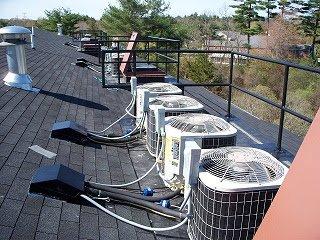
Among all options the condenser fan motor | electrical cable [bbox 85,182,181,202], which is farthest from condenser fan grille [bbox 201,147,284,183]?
electrical cable [bbox 85,182,181,202]

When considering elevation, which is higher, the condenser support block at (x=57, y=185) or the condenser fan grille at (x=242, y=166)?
the condenser fan grille at (x=242, y=166)

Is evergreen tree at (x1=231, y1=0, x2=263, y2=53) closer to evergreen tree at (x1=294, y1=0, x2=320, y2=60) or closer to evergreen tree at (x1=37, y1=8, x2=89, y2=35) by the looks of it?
evergreen tree at (x1=294, y1=0, x2=320, y2=60)

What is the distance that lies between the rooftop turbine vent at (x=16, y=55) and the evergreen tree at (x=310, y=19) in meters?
39.3

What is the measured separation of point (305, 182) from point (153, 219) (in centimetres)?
194

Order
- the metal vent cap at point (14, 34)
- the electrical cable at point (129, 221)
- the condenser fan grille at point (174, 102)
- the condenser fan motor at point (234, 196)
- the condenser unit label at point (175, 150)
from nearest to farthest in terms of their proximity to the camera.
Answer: the condenser fan motor at point (234, 196) → the electrical cable at point (129, 221) → the condenser unit label at point (175, 150) → the condenser fan grille at point (174, 102) → the metal vent cap at point (14, 34)

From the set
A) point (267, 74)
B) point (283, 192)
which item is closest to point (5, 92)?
point (283, 192)

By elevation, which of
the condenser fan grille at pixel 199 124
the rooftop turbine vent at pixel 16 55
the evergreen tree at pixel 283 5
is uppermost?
the evergreen tree at pixel 283 5

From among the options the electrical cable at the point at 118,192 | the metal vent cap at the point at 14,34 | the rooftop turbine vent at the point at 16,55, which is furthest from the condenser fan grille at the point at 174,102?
the metal vent cap at the point at 14,34

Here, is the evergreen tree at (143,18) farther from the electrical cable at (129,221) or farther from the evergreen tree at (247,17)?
the electrical cable at (129,221)

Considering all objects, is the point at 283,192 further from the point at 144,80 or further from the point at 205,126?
the point at 144,80

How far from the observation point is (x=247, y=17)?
4488 centimetres

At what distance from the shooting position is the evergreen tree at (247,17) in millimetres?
44031

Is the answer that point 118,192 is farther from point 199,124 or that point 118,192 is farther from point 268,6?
point 268,6

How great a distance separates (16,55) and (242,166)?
13.2ft
